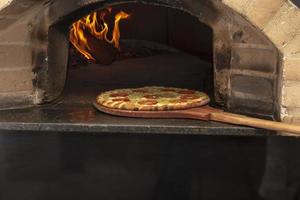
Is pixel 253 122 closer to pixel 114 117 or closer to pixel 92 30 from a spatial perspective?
pixel 114 117

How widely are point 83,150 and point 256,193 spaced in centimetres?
73

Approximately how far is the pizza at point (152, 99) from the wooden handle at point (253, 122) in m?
0.12

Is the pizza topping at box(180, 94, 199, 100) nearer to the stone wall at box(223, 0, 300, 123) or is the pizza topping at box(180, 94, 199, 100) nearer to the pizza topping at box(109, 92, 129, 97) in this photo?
the pizza topping at box(109, 92, 129, 97)

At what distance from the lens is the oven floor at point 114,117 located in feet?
5.29

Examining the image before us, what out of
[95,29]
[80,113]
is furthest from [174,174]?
[95,29]

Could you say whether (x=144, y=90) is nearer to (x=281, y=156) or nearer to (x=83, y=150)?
(x=83, y=150)

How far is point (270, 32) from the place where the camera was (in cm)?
149

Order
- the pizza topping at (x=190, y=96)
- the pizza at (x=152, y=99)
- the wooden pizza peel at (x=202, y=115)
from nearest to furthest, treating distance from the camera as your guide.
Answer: the wooden pizza peel at (x=202, y=115) → the pizza at (x=152, y=99) → the pizza topping at (x=190, y=96)

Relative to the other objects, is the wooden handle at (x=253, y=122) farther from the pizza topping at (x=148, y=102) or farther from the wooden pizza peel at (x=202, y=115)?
the pizza topping at (x=148, y=102)

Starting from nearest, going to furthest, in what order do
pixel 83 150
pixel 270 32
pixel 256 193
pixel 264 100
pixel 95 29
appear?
pixel 270 32
pixel 264 100
pixel 256 193
pixel 83 150
pixel 95 29

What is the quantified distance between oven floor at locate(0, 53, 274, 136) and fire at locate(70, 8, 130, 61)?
5.3 inches

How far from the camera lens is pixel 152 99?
1.79 m

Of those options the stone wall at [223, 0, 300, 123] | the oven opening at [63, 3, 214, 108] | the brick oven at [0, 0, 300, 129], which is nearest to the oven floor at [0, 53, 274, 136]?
the oven opening at [63, 3, 214, 108]

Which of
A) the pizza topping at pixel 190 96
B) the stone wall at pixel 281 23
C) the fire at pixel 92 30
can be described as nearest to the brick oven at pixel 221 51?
the stone wall at pixel 281 23
